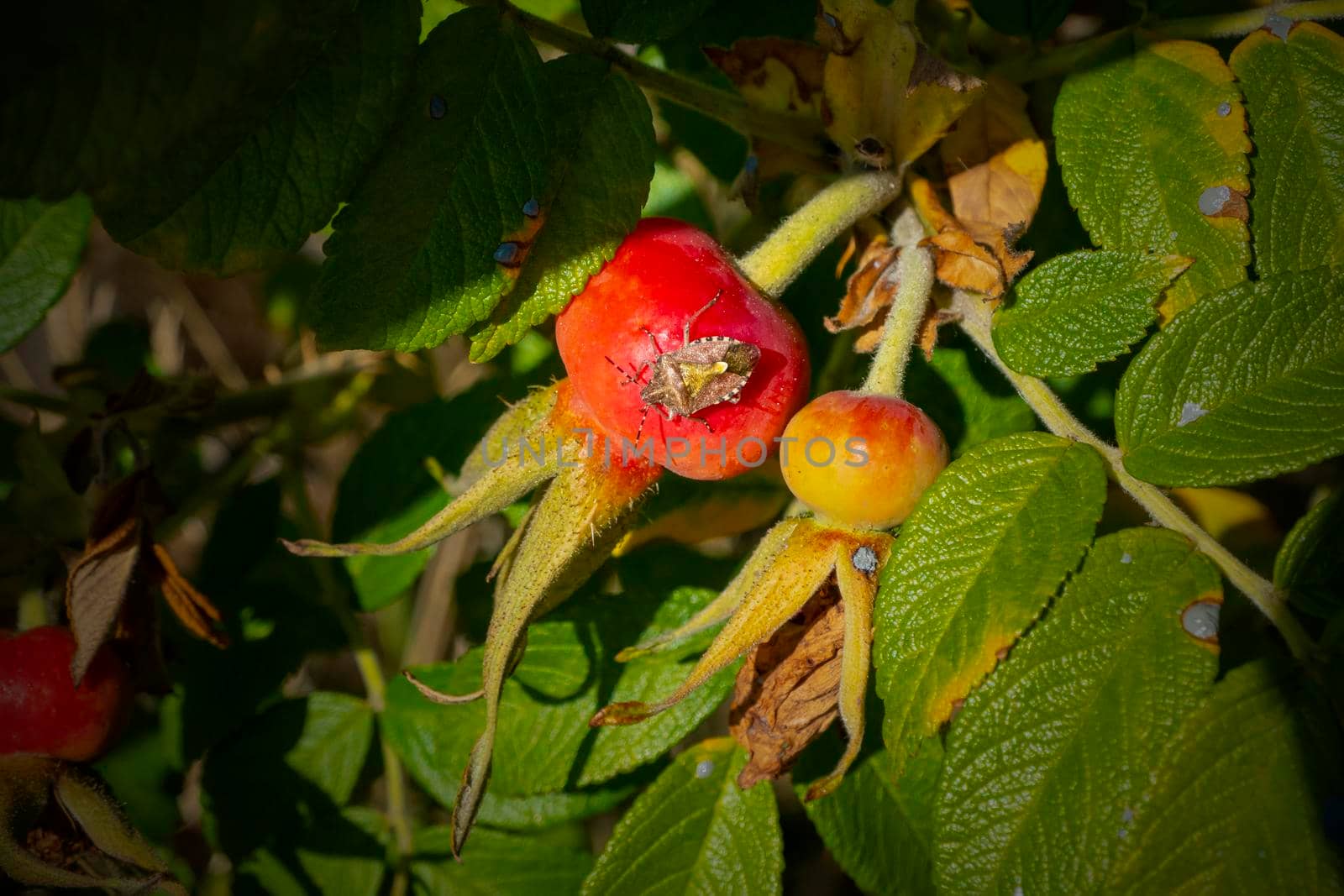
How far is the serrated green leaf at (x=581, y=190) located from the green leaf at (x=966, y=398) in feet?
1.90

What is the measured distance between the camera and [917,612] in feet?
3.50

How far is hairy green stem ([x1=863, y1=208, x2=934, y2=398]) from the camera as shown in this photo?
121 cm

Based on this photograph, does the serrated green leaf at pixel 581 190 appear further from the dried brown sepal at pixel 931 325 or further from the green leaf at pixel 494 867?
the green leaf at pixel 494 867

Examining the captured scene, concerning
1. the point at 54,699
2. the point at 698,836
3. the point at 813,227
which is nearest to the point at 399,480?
the point at 54,699

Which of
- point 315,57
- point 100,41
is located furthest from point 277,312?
point 100,41

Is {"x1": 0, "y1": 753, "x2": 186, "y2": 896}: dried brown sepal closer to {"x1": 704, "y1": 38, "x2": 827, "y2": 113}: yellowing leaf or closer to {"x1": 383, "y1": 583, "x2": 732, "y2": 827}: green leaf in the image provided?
{"x1": 383, "y1": 583, "x2": 732, "y2": 827}: green leaf

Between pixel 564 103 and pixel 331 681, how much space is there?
99.4 inches

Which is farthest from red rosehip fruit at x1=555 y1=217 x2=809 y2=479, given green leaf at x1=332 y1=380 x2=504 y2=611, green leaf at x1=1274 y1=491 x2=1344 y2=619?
green leaf at x1=332 y1=380 x2=504 y2=611

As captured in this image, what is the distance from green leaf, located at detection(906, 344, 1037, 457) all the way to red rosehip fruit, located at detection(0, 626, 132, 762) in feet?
A: 4.37

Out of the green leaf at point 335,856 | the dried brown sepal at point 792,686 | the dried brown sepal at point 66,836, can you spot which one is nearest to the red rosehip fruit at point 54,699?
the dried brown sepal at point 66,836

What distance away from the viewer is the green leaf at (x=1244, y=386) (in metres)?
1.10

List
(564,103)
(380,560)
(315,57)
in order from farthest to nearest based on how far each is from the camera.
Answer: (380,560) < (564,103) < (315,57)

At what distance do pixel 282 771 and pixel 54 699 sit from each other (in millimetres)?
436

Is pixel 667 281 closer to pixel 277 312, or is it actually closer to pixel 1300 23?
pixel 1300 23
